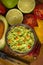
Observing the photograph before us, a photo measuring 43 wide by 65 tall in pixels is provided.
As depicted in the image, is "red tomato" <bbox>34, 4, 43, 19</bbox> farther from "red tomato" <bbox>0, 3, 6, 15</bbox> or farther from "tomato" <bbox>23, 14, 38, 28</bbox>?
"red tomato" <bbox>0, 3, 6, 15</bbox>

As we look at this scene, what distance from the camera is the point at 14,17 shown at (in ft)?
4.54

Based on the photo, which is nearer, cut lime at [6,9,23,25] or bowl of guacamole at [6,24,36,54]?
bowl of guacamole at [6,24,36,54]

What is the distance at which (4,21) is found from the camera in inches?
53.9

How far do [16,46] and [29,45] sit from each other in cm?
7

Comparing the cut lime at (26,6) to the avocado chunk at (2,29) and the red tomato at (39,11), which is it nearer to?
the red tomato at (39,11)

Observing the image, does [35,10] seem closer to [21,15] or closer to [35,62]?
[21,15]

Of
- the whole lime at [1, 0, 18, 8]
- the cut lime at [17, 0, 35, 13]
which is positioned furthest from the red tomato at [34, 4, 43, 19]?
the whole lime at [1, 0, 18, 8]

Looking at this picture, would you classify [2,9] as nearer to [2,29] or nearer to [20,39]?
[2,29]

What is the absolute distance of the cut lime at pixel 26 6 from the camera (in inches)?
54.3

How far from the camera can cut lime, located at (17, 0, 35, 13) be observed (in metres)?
1.38

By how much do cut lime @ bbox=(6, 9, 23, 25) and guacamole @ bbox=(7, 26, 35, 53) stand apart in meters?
0.08

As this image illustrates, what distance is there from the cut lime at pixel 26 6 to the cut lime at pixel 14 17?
3 cm

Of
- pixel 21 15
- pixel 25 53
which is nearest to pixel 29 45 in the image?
pixel 25 53

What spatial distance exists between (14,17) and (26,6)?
3.9 inches
